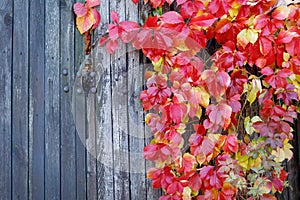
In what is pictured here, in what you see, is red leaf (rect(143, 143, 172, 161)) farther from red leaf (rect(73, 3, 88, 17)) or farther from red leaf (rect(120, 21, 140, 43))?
red leaf (rect(73, 3, 88, 17))

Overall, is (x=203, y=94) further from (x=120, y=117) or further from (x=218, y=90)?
(x=120, y=117)

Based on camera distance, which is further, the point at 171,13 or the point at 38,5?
the point at 38,5

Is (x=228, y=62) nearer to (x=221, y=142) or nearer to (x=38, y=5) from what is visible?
(x=221, y=142)

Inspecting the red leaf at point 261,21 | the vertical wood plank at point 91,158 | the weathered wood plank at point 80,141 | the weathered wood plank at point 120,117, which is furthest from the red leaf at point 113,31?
the red leaf at point 261,21

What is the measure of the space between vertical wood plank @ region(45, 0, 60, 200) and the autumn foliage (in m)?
0.34

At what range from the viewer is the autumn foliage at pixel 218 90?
6.22 ft

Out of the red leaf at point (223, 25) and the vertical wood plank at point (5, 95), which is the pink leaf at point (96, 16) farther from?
the red leaf at point (223, 25)

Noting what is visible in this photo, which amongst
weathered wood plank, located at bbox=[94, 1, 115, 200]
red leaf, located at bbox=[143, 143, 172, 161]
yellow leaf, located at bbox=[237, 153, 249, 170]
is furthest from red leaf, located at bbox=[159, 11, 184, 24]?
yellow leaf, located at bbox=[237, 153, 249, 170]

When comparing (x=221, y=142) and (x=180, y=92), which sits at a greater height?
(x=180, y=92)

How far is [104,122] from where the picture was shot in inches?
83.4

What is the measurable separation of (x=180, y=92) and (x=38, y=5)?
36.4 inches

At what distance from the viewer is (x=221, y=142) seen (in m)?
1.94

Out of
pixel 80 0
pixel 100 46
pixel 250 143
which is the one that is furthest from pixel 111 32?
pixel 250 143

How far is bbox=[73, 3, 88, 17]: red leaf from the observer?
207cm
